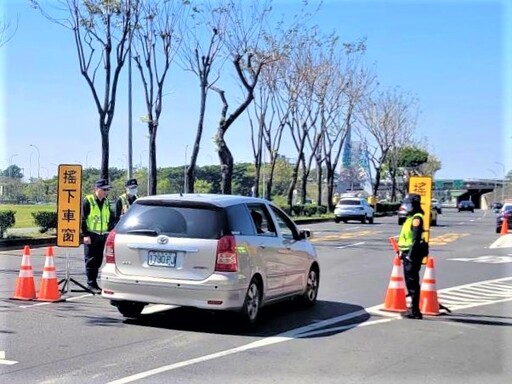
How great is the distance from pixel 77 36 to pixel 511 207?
21993mm

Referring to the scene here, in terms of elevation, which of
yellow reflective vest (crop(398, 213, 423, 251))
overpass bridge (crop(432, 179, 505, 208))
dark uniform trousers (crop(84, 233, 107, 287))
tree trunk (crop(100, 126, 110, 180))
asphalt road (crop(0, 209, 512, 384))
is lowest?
asphalt road (crop(0, 209, 512, 384))

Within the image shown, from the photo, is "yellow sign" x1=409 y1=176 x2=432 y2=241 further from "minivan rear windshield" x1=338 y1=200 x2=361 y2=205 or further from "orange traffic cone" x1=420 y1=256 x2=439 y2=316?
"minivan rear windshield" x1=338 y1=200 x2=361 y2=205

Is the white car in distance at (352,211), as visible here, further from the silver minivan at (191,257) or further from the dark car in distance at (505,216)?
the silver minivan at (191,257)

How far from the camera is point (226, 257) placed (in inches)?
335

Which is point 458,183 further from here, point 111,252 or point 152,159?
point 111,252

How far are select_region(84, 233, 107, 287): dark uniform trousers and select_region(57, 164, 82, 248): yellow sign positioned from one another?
345 mm

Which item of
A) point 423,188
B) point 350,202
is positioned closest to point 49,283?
point 423,188

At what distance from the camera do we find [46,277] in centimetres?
1056

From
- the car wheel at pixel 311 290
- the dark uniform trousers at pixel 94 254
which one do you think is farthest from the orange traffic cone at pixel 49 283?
the car wheel at pixel 311 290

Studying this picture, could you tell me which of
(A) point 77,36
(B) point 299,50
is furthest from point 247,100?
(B) point 299,50

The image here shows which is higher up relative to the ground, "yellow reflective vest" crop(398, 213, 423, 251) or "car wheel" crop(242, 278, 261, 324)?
"yellow reflective vest" crop(398, 213, 423, 251)

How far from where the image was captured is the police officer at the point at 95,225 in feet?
36.8

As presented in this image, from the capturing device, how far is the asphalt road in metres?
6.62

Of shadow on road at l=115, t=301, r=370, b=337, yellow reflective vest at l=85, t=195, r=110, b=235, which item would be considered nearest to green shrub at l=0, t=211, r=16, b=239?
yellow reflective vest at l=85, t=195, r=110, b=235
